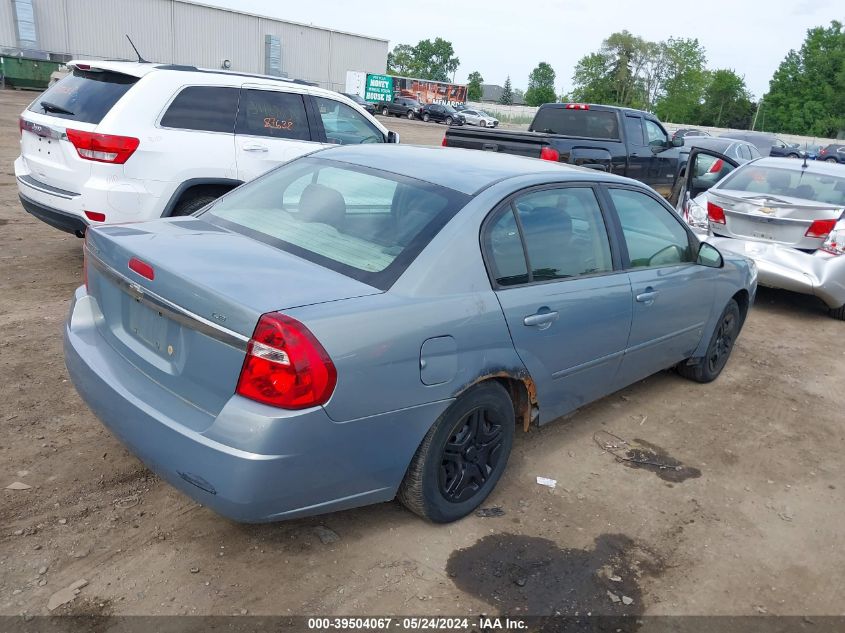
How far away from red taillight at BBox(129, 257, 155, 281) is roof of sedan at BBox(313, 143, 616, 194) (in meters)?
1.36

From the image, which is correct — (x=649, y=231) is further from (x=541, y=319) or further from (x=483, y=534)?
(x=483, y=534)

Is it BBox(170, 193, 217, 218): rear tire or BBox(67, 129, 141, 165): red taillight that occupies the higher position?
BBox(67, 129, 141, 165): red taillight

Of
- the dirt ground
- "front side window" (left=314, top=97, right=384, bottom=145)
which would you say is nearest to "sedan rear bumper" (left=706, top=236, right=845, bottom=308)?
the dirt ground

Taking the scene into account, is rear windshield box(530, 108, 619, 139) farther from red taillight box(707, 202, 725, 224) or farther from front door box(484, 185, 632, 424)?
→ front door box(484, 185, 632, 424)

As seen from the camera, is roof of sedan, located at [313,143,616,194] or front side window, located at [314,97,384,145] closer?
roof of sedan, located at [313,143,616,194]

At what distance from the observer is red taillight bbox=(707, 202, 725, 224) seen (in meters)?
7.76

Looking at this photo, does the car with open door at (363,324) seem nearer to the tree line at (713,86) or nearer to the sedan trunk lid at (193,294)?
the sedan trunk lid at (193,294)

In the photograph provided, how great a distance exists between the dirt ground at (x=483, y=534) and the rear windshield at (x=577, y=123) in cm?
703

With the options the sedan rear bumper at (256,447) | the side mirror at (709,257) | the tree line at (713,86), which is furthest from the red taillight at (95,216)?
the tree line at (713,86)

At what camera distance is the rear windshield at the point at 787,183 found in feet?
24.9

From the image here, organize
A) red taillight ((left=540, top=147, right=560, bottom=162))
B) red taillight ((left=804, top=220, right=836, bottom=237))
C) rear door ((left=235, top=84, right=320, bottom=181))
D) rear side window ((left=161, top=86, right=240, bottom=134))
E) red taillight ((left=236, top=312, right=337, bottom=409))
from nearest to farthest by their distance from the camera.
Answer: red taillight ((left=236, top=312, right=337, bottom=409)) < rear side window ((left=161, top=86, right=240, bottom=134)) < rear door ((left=235, top=84, right=320, bottom=181)) < red taillight ((left=804, top=220, right=836, bottom=237)) < red taillight ((left=540, top=147, right=560, bottom=162))

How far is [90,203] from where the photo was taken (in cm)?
565

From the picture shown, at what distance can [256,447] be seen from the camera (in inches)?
98.5

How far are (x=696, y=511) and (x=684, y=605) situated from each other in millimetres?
840
